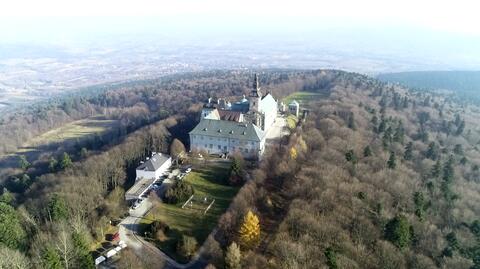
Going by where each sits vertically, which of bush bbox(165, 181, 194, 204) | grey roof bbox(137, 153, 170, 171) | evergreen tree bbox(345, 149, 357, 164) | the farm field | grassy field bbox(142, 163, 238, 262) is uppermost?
evergreen tree bbox(345, 149, 357, 164)

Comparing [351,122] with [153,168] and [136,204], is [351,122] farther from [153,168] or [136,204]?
[136,204]

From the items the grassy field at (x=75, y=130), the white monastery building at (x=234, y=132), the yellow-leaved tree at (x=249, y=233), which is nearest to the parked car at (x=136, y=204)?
the yellow-leaved tree at (x=249, y=233)

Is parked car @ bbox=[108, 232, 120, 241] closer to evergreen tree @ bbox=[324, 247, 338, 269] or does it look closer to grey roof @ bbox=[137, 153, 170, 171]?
grey roof @ bbox=[137, 153, 170, 171]

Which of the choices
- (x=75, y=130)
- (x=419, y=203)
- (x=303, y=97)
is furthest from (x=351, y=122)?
(x=75, y=130)

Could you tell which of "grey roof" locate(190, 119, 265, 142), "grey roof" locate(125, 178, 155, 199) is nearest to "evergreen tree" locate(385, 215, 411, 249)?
"grey roof" locate(190, 119, 265, 142)

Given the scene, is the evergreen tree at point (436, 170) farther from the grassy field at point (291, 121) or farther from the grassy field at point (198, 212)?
the grassy field at point (198, 212)

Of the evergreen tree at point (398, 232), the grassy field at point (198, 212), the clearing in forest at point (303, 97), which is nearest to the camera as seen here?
the evergreen tree at point (398, 232)

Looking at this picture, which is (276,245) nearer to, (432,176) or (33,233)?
(33,233)

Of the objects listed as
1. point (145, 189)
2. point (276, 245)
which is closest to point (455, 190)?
point (276, 245)
